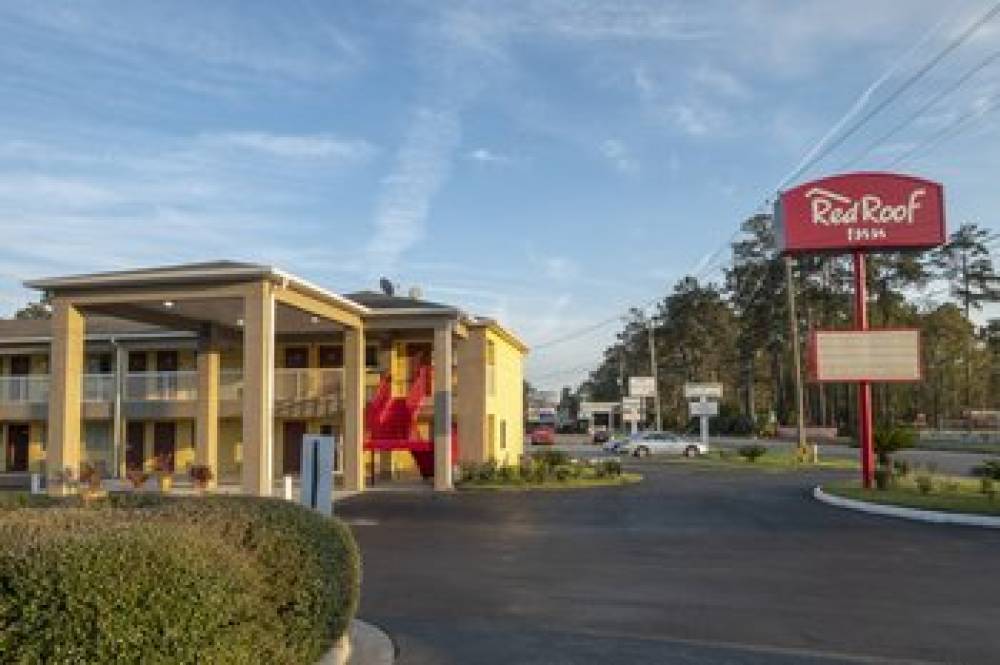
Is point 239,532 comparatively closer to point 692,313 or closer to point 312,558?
→ point 312,558

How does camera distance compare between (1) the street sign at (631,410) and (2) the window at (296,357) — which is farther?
(1) the street sign at (631,410)

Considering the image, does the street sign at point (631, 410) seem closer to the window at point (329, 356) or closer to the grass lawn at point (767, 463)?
the grass lawn at point (767, 463)

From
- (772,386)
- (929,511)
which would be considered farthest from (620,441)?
(772,386)

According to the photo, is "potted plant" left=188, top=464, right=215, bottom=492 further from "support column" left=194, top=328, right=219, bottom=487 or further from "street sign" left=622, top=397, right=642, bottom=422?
"street sign" left=622, top=397, right=642, bottom=422

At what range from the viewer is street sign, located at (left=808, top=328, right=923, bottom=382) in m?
29.0

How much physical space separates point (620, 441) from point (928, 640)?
170 feet

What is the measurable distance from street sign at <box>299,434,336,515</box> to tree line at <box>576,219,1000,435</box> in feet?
229

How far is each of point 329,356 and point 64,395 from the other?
1308 cm

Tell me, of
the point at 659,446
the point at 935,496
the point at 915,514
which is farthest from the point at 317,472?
the point at 659,446

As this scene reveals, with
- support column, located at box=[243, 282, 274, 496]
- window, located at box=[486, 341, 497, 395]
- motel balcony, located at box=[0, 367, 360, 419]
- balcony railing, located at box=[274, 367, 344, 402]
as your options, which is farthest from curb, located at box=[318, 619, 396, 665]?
window, located at box=[486, 341, 497, 395]

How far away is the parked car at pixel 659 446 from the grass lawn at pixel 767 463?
307cm

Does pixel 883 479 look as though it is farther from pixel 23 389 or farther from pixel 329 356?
pixel 23 389

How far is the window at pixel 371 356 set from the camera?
122 feet

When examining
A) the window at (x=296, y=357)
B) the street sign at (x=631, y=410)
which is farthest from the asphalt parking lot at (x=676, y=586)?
the street sign at (x=631, y=410)
